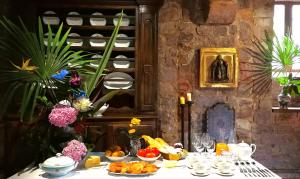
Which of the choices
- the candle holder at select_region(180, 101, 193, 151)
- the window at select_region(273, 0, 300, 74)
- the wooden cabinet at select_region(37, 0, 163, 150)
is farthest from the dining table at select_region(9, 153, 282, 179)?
the window at select_region(273, 0, 300, 74)

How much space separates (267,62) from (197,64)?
855mm

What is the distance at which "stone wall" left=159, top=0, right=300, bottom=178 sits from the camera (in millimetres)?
4141

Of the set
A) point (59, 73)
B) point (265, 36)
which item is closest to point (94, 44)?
point (59, 73)

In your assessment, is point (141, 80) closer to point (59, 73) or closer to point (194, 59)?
point (194, 59)

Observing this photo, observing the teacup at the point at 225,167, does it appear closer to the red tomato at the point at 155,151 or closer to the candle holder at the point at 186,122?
the red tomato at the point at 155,151

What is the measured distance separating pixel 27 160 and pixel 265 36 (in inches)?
122

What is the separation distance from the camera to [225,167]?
193 centimetres

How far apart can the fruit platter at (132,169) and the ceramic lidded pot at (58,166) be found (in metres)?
0.23

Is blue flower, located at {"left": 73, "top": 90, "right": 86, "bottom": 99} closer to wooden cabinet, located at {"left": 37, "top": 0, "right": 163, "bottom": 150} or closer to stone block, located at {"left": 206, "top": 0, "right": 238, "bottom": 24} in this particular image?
wooden cabinet, located at {"left": 37, "top": 0, "right": 163, "bottom": 150}

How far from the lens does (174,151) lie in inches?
88.1

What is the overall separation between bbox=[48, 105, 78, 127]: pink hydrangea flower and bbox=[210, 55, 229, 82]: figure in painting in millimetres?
2458

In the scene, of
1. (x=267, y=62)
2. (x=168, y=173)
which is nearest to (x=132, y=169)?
(x=168, y=173)

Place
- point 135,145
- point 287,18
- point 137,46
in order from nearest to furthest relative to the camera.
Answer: point 135,145 → point 137,46 → point 287,18

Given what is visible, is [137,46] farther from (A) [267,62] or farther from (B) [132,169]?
(B) [132,169]
